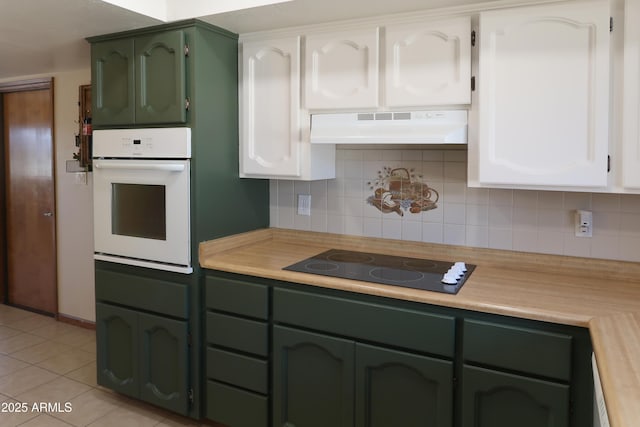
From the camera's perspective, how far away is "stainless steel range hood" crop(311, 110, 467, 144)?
7.03 feet

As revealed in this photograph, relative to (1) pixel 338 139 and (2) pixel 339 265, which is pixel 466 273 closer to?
(2) pixel 339 265

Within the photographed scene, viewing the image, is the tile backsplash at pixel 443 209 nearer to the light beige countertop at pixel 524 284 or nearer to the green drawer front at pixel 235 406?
the light beige countertop at pixel 524 284

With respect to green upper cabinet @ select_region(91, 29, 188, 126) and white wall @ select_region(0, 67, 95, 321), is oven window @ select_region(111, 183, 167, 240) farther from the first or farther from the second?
white wall @ select_region(0, 67, 95, 321)

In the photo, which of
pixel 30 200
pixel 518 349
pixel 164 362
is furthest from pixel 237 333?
pixel 30 200

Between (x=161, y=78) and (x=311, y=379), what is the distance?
5.31ft

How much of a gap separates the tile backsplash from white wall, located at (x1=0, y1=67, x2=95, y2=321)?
67.4 inches

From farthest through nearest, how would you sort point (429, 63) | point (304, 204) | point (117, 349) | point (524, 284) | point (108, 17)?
point (304, 204)
point (117, 349)
point (108, 17)
point (429, 63)
point (524, 284)

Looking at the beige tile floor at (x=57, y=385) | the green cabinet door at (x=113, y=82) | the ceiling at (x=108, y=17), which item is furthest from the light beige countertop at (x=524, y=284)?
the ceiling at (x=108, y=17)

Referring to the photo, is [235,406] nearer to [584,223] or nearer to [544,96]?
[584,223]

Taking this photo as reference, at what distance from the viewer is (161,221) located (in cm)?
253

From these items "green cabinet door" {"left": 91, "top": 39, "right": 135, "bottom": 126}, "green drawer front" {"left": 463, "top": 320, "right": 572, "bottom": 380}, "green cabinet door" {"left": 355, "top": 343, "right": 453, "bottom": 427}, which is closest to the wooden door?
"green cabinet door" {"left": 91, "top": 39, "right": 135, "bottom": 126}

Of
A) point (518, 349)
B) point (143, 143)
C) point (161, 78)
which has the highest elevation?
point (161, 78)

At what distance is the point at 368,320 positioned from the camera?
Result: 2023mm

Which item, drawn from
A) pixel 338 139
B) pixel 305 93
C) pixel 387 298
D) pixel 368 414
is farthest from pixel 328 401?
pixel 305 93
